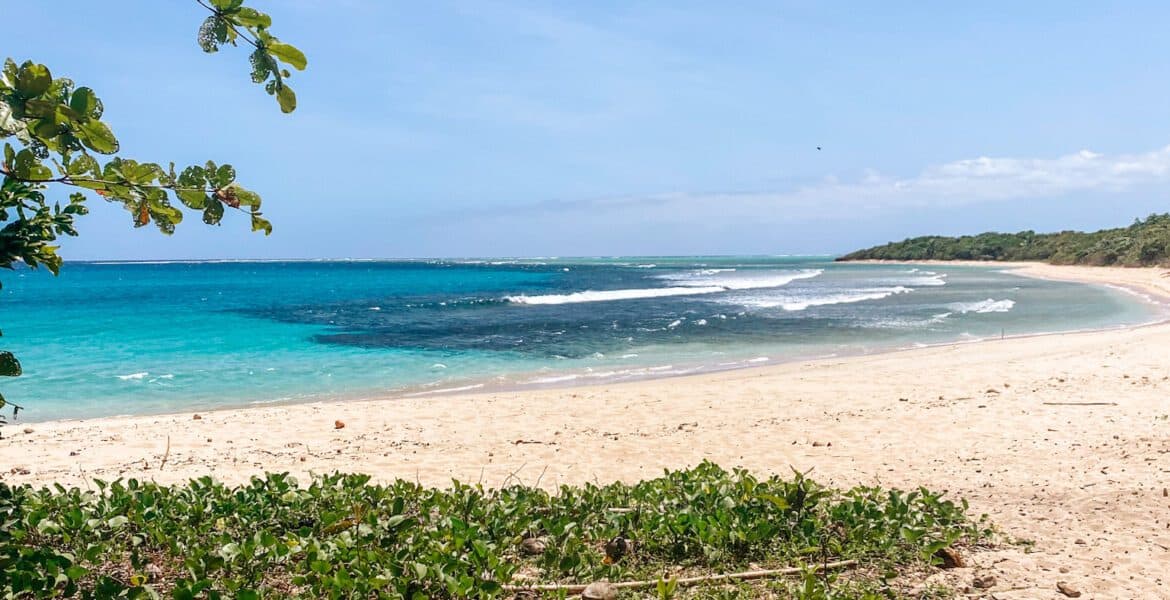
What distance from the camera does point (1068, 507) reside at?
5.17m

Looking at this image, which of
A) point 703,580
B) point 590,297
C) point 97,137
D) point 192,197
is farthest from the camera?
point 590,297

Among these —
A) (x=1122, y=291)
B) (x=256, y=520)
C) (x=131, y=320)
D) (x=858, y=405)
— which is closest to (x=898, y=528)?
(x=256, y=520)

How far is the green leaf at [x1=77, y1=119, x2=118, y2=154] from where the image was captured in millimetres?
1644

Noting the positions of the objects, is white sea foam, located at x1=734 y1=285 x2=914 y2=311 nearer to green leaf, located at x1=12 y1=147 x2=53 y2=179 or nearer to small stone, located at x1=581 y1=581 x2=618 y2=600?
small stone, located at x1=581 y1=581 x2=618 y2=600

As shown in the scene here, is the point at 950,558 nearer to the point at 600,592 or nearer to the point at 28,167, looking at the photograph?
the point at 600,592

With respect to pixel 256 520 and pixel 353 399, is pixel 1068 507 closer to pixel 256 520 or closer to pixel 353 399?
pixel 256 520

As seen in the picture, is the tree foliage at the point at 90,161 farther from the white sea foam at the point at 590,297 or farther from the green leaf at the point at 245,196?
the white sea foam at the point at 590,297

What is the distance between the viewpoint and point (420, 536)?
11.5 feet

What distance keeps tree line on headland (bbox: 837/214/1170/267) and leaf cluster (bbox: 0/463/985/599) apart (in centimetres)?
5806

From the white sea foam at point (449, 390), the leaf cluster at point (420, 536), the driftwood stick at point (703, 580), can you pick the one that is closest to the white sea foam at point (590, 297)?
the white sea foam at point (449, 390)

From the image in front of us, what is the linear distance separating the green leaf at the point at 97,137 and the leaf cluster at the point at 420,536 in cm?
173

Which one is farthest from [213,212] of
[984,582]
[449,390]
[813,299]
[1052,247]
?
[1052,247]

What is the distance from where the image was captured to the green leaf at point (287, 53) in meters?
1.85

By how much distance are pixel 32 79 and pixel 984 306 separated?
35019 mm
